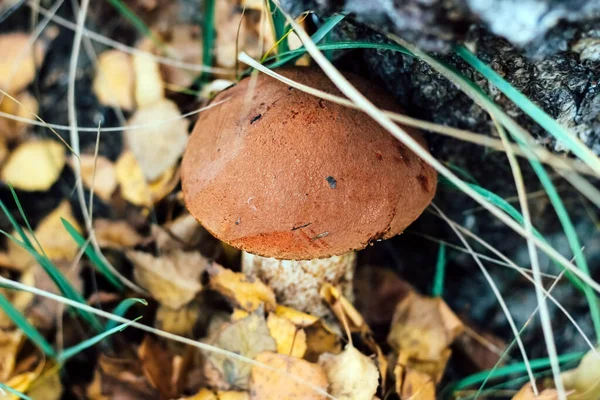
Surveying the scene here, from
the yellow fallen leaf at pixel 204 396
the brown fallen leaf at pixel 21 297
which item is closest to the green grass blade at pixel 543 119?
the yellow fallen leaf at pixel 204 396

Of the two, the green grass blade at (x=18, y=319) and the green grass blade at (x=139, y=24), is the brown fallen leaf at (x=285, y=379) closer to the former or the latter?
the green grass blade at (x=18, y=319)

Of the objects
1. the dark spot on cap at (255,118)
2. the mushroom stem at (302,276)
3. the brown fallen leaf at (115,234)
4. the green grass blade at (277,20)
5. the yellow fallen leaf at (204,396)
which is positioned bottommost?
the yellow fallen leaf at (204,396)

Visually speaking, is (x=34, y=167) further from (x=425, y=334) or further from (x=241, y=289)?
(x=425, y=334)

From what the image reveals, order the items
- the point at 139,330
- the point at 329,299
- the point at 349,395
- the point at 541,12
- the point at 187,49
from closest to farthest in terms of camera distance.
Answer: the point at 541,12
the point at 349,395
the point at 329,299
the point at 139,330
the point at 187,49

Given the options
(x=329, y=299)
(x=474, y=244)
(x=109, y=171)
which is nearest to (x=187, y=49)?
(x=109, y=171)

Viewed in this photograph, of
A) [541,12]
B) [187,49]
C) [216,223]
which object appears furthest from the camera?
[187,49]

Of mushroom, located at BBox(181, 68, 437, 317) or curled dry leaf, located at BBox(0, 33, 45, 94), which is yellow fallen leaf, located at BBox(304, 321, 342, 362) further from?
curled dry leaf, located at BBox(0, 33, 45, 94)

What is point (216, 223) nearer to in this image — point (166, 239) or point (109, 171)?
point (166, 239)
